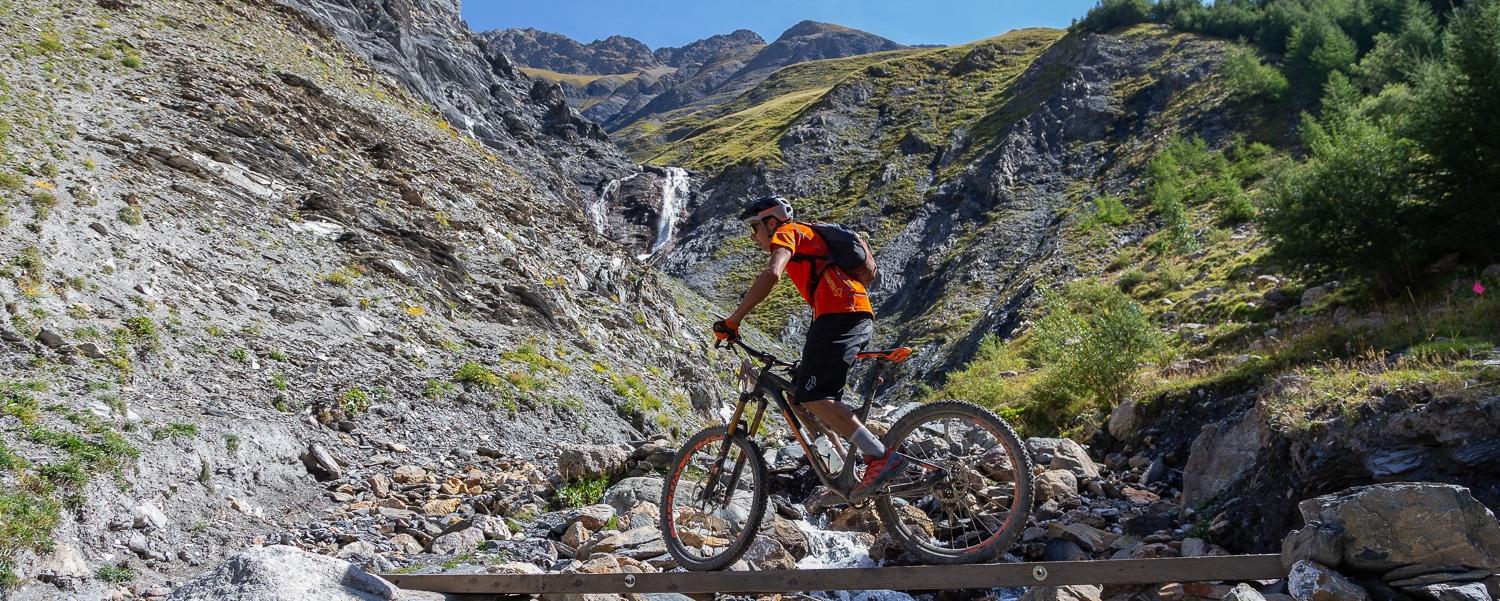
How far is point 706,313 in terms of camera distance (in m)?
33.8

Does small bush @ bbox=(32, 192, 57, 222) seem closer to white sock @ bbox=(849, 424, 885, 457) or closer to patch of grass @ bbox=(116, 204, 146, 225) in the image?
patch of grass @ bbox=(116, 204, 146, 225)

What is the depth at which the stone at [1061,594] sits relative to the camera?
184 inches

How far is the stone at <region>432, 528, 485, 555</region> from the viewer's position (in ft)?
23.0

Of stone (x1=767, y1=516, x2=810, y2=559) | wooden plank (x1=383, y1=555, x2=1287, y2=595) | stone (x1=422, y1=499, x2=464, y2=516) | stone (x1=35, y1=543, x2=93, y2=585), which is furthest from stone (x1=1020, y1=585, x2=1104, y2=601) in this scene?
stone (x1=35, y1=543, x2=93, y2=585)

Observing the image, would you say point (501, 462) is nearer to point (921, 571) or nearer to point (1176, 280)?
point (921, 571)

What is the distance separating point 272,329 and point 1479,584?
12.5 m

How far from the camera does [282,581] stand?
14.3 feet

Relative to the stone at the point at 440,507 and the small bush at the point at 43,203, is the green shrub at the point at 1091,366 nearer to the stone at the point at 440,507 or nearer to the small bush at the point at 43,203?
the stone at the point at 440,507

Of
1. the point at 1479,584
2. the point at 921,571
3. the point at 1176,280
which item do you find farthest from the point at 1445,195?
the point at 921,571

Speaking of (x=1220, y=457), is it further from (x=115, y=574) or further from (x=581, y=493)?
(x=115, y=574)

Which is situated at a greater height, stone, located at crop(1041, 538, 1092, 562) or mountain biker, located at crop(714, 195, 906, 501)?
mountain biker, located at crop(714, 195, 906, 501)

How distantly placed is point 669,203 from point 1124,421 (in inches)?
2119

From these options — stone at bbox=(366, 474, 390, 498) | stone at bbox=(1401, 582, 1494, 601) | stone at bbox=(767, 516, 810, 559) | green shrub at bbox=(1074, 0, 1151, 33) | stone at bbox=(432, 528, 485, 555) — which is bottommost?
stone at bbox=(767, 516, 810, 559)

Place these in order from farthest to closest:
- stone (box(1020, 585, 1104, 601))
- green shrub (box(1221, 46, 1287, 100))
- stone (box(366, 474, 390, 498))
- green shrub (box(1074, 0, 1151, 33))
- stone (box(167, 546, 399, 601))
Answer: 1. green shrub (box(1074, 0, 1151, 33))
2. green shrub (box(1221, 46, 1287, 100))
3. stone (box(366, 474, 390, 498))
4. stone (box(1020, 585, 1104, 601))
5. stone (box(167, 546, 399, 601))
